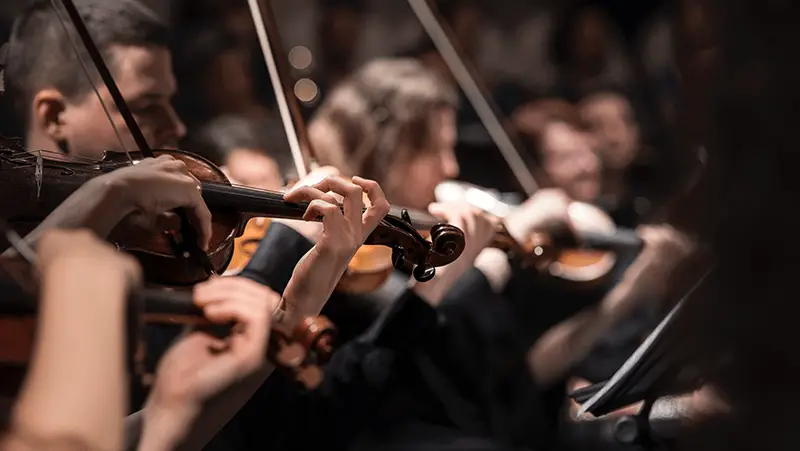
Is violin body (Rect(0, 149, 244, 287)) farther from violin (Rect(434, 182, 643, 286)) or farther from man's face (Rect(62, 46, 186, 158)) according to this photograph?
violin (Rect(434, 182, 643, 286))

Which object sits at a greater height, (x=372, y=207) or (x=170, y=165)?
(x=170, y=165)

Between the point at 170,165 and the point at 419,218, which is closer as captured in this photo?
the point at 170,165

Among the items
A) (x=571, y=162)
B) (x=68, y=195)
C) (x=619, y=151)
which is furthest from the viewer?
(x=619, y=151)

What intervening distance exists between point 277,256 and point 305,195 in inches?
3.7

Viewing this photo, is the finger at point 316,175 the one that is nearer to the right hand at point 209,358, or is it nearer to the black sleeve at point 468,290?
the right hand at point 209,358

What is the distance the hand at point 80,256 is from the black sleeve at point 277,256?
215 mm

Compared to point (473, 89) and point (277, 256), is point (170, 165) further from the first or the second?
point (473, 89)

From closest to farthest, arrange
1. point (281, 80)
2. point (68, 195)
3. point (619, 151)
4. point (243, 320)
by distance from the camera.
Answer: point (68, 195) → point (243, 320) → point (281, 80) → point (619, 151)

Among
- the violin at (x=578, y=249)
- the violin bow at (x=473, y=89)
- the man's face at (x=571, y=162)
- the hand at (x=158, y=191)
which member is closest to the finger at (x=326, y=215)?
the hand at (x=158, y=191)

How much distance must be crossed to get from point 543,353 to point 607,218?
0.99 ft

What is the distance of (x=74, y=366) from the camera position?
634mm

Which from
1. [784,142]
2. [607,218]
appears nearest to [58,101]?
[784,142]

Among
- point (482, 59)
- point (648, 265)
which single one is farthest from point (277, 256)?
point (482, 59)

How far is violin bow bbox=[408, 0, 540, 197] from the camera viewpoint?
1811mm
